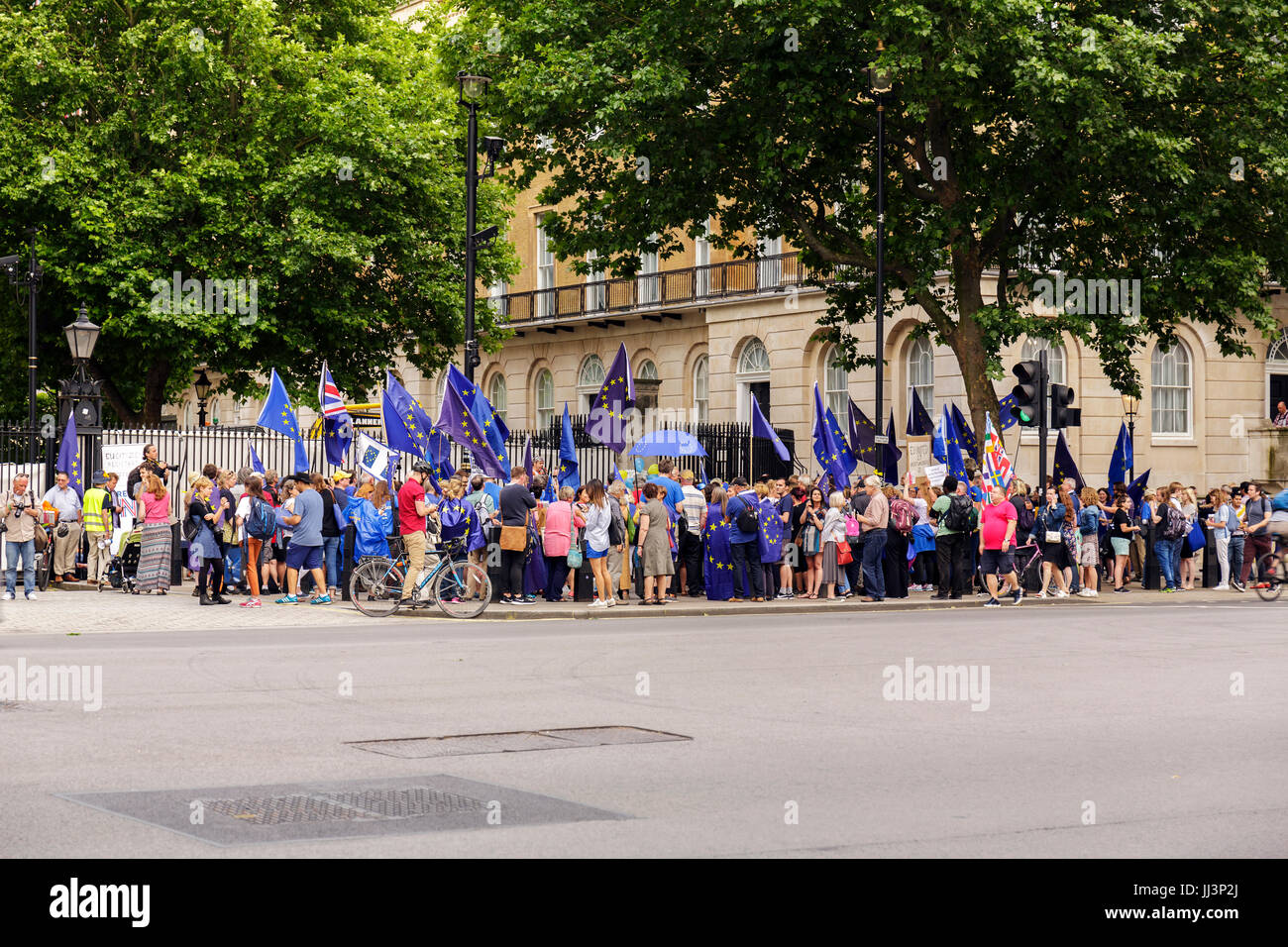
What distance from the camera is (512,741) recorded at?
30.1ft

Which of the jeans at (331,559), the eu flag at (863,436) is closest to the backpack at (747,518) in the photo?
the jeans at (331,559)

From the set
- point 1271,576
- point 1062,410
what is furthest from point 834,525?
point 1271,576

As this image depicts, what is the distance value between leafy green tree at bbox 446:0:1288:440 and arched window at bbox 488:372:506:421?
20923 mm

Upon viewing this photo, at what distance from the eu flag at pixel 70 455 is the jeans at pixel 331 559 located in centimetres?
450

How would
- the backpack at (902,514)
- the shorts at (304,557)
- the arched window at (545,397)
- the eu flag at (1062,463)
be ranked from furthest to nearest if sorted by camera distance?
the arched window at (545,397)
the eu flag at (1062,463)
the backpack at (902,514)
the shorts at (304,557)

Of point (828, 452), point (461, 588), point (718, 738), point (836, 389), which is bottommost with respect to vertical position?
point (718, 738)

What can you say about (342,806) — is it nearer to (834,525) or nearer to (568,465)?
(834,525)

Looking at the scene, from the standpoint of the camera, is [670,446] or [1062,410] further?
[670,446]

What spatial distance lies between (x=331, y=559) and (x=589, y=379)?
24.6m

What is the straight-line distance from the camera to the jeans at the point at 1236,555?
27031mm

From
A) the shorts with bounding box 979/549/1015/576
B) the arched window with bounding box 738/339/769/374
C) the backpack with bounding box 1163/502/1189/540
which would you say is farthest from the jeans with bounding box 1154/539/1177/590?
the arched window with bounding box 738/339/769/374

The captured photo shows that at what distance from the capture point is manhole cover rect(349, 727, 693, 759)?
8797 mm

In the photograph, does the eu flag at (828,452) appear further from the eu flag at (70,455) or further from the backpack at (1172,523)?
the eu flag at (70,455)

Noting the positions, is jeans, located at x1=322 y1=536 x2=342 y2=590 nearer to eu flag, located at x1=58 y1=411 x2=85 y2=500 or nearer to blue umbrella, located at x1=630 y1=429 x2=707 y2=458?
eu flag, located at x1=58 y1=411 x2=85 y2=500
